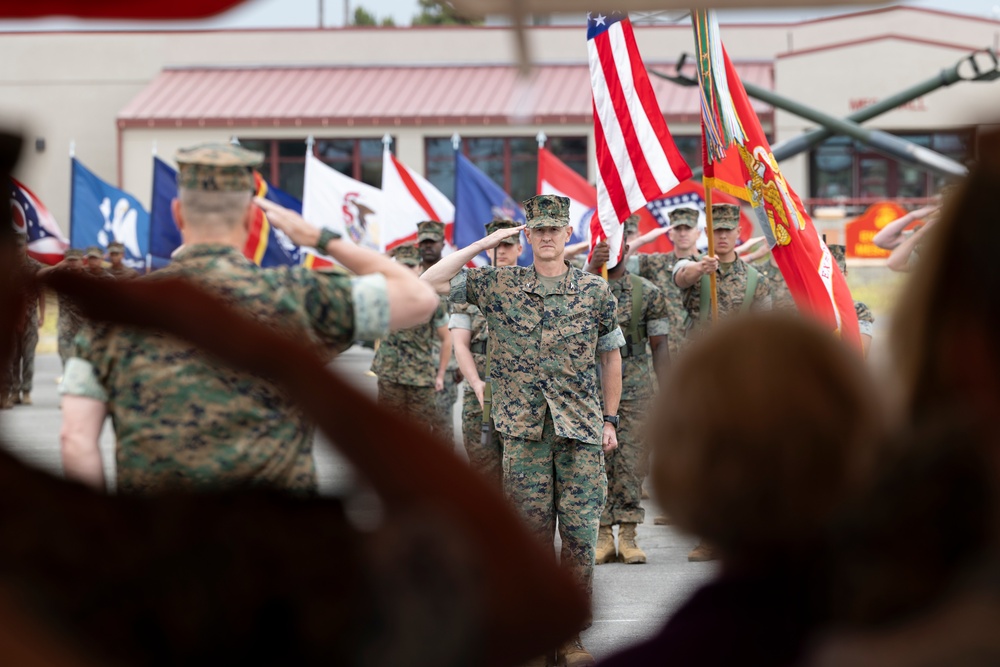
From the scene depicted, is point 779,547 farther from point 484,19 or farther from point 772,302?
point 772,302

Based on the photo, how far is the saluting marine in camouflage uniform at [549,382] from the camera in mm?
6941

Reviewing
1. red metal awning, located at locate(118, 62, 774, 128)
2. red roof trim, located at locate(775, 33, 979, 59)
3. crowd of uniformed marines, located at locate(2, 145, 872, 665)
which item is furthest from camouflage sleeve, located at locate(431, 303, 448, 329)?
red roof trim, located at locate(775, 33, 979, 59)

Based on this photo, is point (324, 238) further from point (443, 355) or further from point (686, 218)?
point (686, 218)

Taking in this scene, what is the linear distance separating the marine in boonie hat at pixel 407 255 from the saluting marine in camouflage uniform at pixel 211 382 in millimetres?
9133

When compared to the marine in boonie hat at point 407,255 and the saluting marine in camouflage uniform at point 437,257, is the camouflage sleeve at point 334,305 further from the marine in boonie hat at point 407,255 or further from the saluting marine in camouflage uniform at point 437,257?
the marine in boonie hat at point 407,255

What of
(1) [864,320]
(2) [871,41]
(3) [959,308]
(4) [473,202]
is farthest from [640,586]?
(2) [871,41]

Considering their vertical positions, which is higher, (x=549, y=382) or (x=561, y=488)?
(x=549, y=382)

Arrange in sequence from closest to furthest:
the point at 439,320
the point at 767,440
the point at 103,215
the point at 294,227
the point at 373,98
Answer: the point at 767,440
the point at 294,227
the point at 439,320
the point at 103,215
the point at 373,98

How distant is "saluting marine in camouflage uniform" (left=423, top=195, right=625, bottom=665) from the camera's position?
6.94 meters

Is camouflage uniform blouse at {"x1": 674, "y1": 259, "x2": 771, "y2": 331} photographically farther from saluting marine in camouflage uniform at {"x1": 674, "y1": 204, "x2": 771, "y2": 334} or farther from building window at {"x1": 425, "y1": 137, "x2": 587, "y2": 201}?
building window at {"x1": 425, "y1": 137, "x2": 587, "y2": 201}

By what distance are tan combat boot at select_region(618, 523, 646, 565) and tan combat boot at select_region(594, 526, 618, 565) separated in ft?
0.18

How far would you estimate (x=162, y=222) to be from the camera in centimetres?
1700

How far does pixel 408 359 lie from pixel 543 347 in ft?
13.1

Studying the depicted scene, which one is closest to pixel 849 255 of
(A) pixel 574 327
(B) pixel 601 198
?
(B) pixel 601 198
